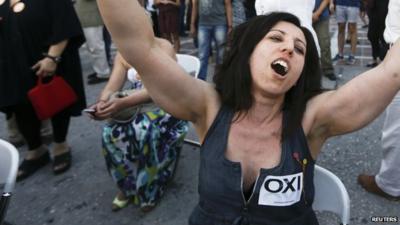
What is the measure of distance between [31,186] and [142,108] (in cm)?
119

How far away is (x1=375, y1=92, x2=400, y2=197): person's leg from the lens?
237 centimetres

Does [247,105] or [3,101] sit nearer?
[247,105]

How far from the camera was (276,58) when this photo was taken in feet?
3.90

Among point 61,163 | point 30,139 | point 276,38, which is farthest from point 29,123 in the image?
point 276,38

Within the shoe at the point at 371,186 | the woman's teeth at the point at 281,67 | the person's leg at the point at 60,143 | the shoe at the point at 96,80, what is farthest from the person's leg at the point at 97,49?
the woman's teeth at the point at 281,67

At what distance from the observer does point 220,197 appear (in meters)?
1.25

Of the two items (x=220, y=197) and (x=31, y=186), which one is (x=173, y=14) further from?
(x=220, y=197)

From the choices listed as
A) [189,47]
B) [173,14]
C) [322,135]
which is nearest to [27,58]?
[322,135]

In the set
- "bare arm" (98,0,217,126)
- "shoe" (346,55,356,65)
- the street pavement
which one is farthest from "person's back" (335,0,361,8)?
"bare arm" (98,0,217,126)

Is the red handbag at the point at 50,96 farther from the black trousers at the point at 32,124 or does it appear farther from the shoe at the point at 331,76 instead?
the shoe at the point at 331,76

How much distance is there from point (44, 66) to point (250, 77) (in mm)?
1947

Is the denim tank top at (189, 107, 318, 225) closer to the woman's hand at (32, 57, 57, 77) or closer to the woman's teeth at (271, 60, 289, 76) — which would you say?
the woman's teeth at (271, 60, 289, 76)

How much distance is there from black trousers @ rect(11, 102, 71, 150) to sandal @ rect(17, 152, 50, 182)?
0.36 feet

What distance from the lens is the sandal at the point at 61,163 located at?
122 inches
